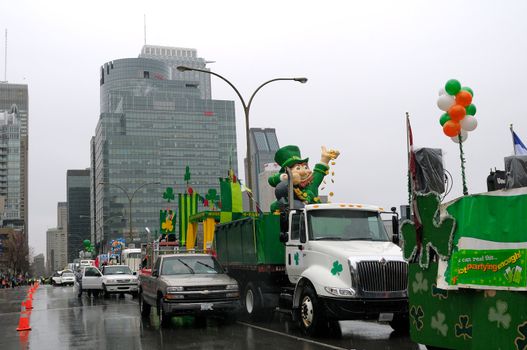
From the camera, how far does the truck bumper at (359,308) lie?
36.2 ft

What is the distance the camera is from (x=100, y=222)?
527ft

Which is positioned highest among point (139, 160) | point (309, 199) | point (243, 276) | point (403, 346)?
point (139, 160)

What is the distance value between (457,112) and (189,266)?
27.8 ft

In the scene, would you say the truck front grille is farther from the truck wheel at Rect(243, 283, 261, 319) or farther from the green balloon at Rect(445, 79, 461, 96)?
the truck wheel at Rect(243, 283, 261, 319)

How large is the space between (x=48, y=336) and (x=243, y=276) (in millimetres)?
5025

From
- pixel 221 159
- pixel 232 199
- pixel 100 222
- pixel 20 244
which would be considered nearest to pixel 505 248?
pixel 232 199

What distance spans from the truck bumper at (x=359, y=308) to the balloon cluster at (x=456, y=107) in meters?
3.63

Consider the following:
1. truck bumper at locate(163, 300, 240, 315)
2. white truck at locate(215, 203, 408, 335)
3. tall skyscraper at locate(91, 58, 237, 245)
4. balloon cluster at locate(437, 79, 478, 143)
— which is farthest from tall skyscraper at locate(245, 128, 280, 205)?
balloon cluster at locate(437, 79, 478, 143)

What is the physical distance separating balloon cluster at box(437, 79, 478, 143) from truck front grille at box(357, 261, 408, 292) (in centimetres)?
316

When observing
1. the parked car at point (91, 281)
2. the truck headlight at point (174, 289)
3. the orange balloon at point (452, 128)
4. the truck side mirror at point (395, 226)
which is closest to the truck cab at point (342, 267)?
the truck side mirror at point (395, 226)

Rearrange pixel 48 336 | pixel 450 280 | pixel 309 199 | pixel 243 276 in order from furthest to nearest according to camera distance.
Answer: pixel 309 199 < pixel 243 276 < pixel 48 336 < pixel 450 280

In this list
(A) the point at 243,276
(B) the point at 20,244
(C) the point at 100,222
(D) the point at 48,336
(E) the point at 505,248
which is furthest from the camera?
(C) the point at 100,222

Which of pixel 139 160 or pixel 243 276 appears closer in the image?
pixel 243 276

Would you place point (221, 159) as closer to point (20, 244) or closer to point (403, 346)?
point (20, 244)
